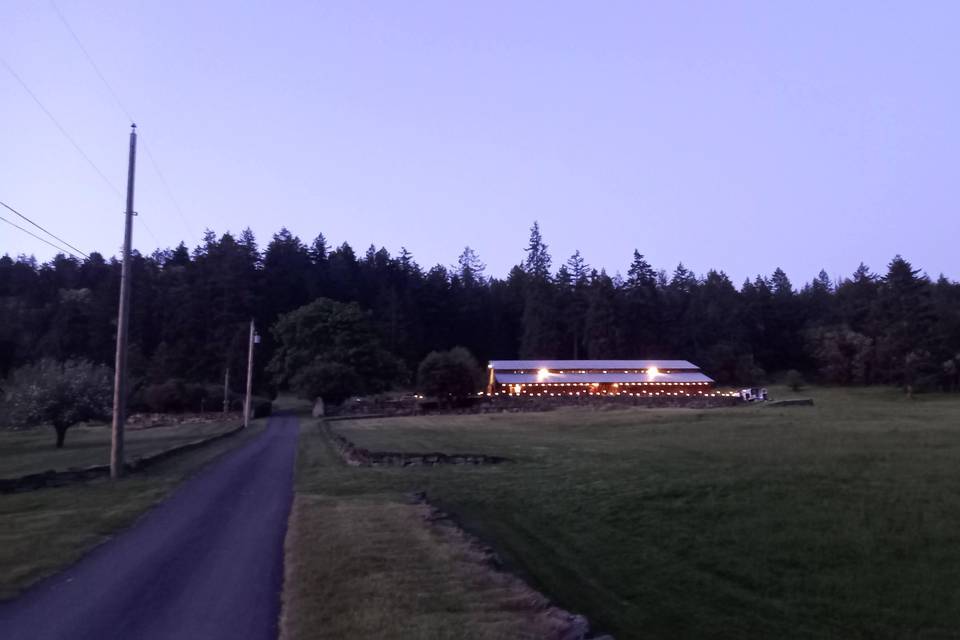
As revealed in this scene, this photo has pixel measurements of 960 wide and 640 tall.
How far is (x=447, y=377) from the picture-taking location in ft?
320

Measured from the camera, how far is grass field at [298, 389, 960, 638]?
48.0ft

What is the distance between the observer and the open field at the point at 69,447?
42.0 meters

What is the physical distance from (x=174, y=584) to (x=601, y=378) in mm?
98636

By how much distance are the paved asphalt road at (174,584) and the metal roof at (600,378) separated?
8805 cm

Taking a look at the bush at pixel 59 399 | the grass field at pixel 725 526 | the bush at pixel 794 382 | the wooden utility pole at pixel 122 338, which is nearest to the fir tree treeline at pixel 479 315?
the bush at pixel 794 382

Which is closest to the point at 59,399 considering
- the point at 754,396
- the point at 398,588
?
the point at 398,588

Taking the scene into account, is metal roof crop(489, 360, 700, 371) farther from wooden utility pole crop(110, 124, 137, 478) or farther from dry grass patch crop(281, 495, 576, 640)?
dry grass patch crop(281, 495, 576, 640)

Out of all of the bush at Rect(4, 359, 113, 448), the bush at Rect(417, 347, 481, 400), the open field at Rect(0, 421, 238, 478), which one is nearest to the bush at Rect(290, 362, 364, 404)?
the bush at Rect(417, 347, 481, 400)

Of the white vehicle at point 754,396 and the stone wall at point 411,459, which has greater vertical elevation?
the white vehicle at point 754,396

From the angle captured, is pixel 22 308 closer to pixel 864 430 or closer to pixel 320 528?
pixel 864 430

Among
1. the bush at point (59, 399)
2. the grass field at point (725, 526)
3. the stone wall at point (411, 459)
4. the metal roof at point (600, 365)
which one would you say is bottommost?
the grass field at point (725, 526)

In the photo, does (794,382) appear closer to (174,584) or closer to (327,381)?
(327,381)

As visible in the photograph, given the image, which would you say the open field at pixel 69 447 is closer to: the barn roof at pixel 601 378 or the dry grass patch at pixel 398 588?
the dry grass patch at pixel 398 588

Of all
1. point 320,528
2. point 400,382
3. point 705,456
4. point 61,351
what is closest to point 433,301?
point 400,382
